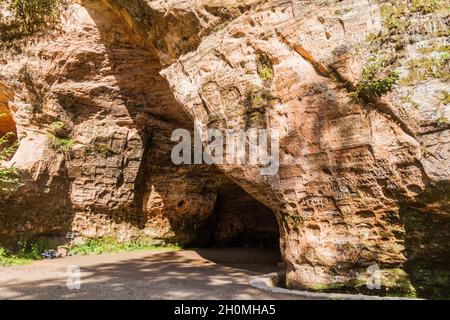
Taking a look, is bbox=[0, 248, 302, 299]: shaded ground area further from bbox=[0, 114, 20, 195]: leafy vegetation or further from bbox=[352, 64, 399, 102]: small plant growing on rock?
bbox=[352, 64, 399, 102]: small plant growing on rock

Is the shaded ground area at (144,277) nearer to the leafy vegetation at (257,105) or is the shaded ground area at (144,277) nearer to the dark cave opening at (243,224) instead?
the leafy vegetation at (257,105)

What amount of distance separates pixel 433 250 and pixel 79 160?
33.0 feet

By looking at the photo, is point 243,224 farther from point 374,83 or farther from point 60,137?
point 374,83

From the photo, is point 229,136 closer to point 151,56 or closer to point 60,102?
point 151,56

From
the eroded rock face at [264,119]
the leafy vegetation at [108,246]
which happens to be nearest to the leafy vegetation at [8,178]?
the eroded rock face at [264,119]

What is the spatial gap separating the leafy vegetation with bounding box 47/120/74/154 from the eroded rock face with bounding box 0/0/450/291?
0.18 m

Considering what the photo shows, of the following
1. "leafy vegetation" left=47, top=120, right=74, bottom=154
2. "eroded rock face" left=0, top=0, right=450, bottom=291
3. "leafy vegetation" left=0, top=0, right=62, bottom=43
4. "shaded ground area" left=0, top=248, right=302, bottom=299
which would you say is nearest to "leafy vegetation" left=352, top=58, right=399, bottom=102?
"eroded rock face" left=0, top=0, right=450, bottom=291

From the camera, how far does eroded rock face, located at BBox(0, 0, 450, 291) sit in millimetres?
5641

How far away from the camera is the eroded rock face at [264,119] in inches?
222

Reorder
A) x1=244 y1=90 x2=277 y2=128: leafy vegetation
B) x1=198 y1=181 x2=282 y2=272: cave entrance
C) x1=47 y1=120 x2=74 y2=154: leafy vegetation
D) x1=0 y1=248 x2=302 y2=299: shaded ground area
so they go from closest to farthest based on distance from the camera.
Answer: x1=0 y1=248 x2=302 y2=299: shaded ground area < x1=244 y1=90 x2=277 y2=128: leafy vegetation < x1=47 y1=120 x2=74 y2=154: leafy vegetation < x1=198 y1=181 x2=282 y2=272: cave entrance

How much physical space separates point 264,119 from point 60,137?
7.47m

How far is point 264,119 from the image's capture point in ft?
23.2

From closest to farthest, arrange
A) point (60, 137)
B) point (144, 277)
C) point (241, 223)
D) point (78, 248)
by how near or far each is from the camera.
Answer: point (144, 277)
point (78, 248)
point (60, 137)
point (241, 223)

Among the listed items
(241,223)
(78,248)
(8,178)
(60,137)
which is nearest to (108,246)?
(78,248)
